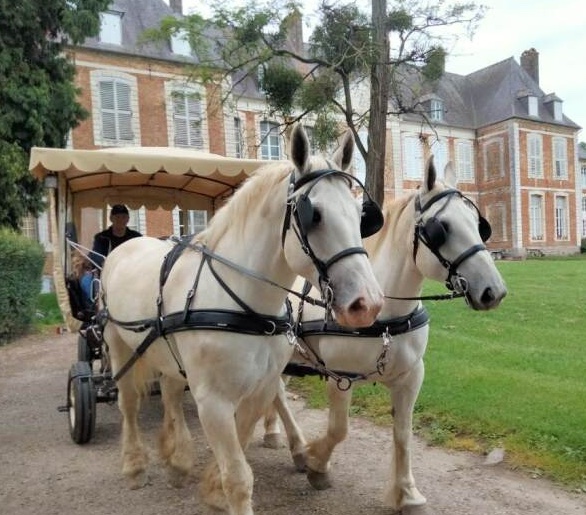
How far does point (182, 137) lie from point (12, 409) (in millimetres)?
16740

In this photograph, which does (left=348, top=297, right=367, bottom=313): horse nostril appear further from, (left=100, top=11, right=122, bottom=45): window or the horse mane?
(left=100, top=11, right=122, bottom=45): window

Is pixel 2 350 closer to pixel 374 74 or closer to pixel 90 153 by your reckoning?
pixel 90 153

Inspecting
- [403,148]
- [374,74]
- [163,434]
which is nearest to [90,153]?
[163,434]

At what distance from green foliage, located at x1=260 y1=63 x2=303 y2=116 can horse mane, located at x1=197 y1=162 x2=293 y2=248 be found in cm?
891

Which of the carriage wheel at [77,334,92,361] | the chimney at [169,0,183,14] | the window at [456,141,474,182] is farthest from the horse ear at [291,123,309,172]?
the window at [456,141,474,182]

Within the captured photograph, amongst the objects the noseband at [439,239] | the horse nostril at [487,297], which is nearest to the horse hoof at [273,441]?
the noseband at [439,239]

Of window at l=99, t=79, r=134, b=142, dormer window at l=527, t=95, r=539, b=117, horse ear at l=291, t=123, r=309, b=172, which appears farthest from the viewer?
dormer window at l=527, t=95, r=539, b=117

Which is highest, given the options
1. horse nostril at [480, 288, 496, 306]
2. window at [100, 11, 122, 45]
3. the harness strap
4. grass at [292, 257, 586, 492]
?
window at [100, 11, 122, 45]

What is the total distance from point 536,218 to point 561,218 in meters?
2.69

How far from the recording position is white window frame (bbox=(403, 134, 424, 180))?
93.8 feet

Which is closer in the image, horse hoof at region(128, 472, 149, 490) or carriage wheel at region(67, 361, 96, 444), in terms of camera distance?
horse hoof at region(128, 472, 149, 490)

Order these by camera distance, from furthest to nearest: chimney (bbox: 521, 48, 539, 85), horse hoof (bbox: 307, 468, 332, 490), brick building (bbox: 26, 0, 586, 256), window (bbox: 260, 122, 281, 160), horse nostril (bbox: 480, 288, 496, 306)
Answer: chimney (bbox: 521, 48, 539, 85), window (bbox: 260, 122, 281, 160), brick building (bbox: 26, 0, 586, 256), horse hoof (bbox: 307, 468, 332, 490), horse nostril (bbox: 480, 288, 496, 306)

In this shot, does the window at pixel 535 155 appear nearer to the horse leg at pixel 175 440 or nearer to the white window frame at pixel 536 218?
the white window frame at pixel 536 218

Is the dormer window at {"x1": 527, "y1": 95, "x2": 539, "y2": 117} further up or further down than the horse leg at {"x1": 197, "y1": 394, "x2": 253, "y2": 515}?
further up
